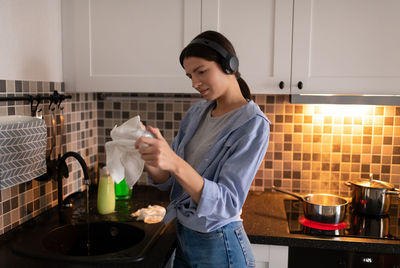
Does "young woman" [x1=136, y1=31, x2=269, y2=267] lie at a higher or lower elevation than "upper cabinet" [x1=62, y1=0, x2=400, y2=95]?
lower

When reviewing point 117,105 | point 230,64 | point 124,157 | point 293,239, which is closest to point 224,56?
point 230,64

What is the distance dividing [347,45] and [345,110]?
1.53 ft

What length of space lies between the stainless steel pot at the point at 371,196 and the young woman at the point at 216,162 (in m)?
0.78

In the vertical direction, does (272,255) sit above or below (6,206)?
below

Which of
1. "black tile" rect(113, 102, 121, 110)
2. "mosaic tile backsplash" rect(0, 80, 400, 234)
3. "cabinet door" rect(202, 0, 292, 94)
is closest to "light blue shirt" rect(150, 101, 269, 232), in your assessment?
"cabinet door" rect(202, 0, 292, 94)

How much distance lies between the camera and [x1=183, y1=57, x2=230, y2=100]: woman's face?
1.24m

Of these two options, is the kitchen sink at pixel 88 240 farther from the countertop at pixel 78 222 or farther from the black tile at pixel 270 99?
the black tile at pixel 270 99

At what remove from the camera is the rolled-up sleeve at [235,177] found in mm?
1095

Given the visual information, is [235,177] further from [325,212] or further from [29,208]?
[29,208]

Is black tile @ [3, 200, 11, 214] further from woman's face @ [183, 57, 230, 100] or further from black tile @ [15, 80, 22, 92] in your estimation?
woman's face @ [183, 57, 230, 100]

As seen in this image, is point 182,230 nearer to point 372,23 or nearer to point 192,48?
point 192,48

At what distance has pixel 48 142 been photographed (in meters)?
1.77

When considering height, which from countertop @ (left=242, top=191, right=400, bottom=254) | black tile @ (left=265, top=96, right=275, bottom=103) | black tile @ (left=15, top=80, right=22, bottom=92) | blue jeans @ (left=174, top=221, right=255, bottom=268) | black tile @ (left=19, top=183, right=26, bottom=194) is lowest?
countertop @ (left=242, top=191, right=400, bottom=254)

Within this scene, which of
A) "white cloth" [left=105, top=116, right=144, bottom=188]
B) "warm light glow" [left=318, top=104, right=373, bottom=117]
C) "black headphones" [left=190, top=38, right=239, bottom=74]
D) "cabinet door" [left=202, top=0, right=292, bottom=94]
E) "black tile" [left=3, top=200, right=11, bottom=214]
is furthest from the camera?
"warm light glow" [left=318, top=104, right=373, bottom=117]
